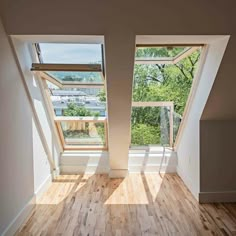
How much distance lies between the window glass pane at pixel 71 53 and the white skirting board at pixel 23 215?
1.64 metres

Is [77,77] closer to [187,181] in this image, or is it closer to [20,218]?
[20,218]

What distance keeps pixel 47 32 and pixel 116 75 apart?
763 millimetres

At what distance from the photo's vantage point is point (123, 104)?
3.09 meters

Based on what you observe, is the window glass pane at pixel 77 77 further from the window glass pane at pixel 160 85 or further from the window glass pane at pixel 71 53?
the window glass pane at pixel 160 85

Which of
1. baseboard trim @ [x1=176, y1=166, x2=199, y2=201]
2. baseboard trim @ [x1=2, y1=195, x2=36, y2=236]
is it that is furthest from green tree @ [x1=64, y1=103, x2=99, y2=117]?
baseboard trim @ [x1=176, y1=166, x2=199, y2=201]

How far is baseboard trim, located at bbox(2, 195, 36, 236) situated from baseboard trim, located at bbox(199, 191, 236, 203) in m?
2.03

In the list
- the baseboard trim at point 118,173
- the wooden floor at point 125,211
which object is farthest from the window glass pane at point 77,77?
the baseboard trim at point 118,173

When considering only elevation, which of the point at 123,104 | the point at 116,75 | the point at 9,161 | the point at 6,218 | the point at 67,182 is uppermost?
the point at 116,75

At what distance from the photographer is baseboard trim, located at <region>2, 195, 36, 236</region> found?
251 centimetres

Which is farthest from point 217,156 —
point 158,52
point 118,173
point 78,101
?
point 78,101

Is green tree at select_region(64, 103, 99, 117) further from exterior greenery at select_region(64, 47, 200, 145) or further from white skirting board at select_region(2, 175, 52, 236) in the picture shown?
white skirting board at select_region(2, 175, 52, 236)

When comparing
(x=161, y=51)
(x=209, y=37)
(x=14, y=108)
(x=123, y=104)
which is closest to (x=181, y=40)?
(x=209, y=37)

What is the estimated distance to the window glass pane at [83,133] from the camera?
4.40m

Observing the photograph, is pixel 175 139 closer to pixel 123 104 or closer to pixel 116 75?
pixel 123 104
